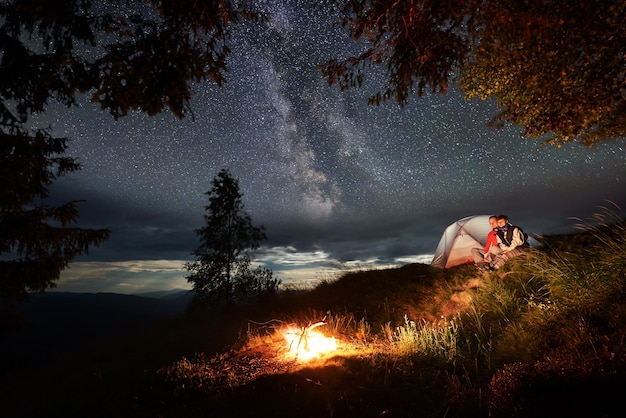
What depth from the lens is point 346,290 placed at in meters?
14.2

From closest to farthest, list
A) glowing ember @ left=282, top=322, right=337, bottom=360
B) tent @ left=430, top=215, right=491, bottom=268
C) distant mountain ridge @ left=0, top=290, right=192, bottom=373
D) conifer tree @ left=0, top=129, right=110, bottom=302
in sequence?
1. glowing ember @ left=282, top=322, right=337, bottom=360
2. conifer tree @ left=0, top=129, right=110, bottom=302
3. tent @ left=430, top=215, right=491, bottom=268
4. distant mountain ridge @ left=0, top=290, right=192, bottom=373

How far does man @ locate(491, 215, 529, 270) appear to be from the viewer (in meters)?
A: 10.9

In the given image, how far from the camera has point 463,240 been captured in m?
14.7

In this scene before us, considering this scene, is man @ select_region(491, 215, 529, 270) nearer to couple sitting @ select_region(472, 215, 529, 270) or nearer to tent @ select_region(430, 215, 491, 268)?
couple sitting @ select_region(472, 215, 529, 270)

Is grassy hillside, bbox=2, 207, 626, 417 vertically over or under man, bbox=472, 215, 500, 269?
under

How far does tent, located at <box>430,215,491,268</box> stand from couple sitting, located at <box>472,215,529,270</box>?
241 cm

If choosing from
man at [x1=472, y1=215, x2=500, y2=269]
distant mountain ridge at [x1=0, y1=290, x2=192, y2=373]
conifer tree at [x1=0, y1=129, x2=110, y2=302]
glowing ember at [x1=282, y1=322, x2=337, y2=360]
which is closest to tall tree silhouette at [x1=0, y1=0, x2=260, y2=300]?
conifer tree at [x1=0, y1=129, x2=110, y2=302]

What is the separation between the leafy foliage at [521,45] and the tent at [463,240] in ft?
24.1

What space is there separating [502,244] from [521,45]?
19.7ft

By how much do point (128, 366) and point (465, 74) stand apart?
12530mm

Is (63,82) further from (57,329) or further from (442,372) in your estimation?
(57,329)

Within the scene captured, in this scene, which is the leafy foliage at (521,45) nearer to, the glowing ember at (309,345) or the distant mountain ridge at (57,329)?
the glowing ember at (309,345)

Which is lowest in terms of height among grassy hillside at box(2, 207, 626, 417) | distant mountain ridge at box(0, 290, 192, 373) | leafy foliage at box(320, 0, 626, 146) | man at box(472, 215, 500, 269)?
distant mountain ridge at box(0, 290, 192, 373)

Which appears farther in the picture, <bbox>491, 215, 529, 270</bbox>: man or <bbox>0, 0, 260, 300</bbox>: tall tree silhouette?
<bbox>491, 215, 529, 270</bbox>: man
